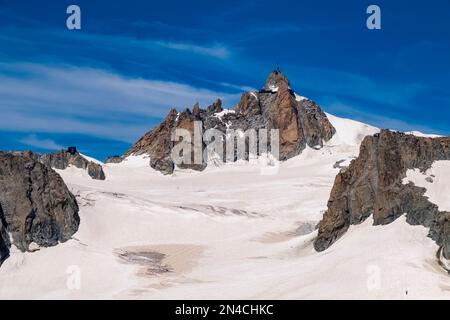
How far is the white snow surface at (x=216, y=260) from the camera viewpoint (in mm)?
105375

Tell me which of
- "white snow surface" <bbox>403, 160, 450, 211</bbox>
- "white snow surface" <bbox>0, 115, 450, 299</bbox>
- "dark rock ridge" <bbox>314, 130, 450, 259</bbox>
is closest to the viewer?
"white snow surface" <bbox>0, 115, 450, 299</bbox>

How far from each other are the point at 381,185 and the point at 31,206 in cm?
5605

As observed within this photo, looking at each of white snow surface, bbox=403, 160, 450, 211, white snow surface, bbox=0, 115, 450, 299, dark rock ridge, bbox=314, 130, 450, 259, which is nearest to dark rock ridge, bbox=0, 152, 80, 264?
white snow surface, bbox=0, 115, 450, 299

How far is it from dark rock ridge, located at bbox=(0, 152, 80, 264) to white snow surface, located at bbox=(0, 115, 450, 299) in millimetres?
2628

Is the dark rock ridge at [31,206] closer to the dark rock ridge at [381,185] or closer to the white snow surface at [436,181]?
the dark rock ridge at [381,185]

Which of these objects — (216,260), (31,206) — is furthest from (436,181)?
(31,206)

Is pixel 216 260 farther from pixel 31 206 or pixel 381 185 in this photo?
pixel 31 206

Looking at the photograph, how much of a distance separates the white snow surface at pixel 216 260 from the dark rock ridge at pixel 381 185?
8.40ft

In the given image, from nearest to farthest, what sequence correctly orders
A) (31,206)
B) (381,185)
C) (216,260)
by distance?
(381,185)
(216,260)
(31,206)

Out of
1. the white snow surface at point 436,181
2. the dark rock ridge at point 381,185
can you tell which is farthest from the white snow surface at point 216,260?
the dark rock ridge at point 381,185

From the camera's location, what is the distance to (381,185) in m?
130

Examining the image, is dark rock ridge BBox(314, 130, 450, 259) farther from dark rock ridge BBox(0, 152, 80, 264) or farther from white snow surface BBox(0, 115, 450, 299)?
dark rock ridge BBox(0, 152, 80, 264)

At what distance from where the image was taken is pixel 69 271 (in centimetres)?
13200

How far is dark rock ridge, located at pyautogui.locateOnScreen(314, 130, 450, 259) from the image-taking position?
12431 cm
